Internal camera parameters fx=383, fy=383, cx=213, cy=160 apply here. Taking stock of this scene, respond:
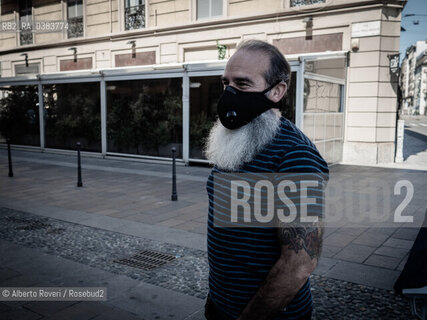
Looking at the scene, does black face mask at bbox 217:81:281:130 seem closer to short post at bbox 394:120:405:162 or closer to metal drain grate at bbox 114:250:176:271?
metal drain grate at bbox 114:250:176:271

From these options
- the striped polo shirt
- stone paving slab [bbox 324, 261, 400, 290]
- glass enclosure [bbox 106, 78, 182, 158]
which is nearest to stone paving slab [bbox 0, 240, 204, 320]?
stone paving slab [bbox 324, 261, 400, 290]

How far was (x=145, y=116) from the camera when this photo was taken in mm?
12578

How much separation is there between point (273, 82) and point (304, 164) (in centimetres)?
39

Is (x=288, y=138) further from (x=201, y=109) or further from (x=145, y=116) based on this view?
(x=145, y=116)

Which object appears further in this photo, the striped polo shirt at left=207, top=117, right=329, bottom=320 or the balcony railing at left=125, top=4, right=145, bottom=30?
the balcony railing at left=125, top=4, right=145, bottom=30

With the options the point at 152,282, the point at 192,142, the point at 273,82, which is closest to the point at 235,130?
the point at 273,82

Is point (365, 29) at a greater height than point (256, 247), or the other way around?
point (365, 29)

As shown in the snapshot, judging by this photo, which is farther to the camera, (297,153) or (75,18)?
(75,18)

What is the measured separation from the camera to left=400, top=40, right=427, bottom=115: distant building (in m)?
90.7

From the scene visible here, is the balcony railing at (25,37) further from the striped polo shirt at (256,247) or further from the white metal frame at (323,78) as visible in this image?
the striped polo shirt at (256,247)

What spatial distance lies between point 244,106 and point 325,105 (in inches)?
397

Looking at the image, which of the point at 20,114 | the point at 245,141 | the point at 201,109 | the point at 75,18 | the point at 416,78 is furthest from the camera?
the point at 416,78

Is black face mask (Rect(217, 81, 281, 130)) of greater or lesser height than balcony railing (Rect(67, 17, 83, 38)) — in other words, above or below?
below

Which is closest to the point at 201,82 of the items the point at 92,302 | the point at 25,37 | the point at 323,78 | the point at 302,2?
the point at 323,78
